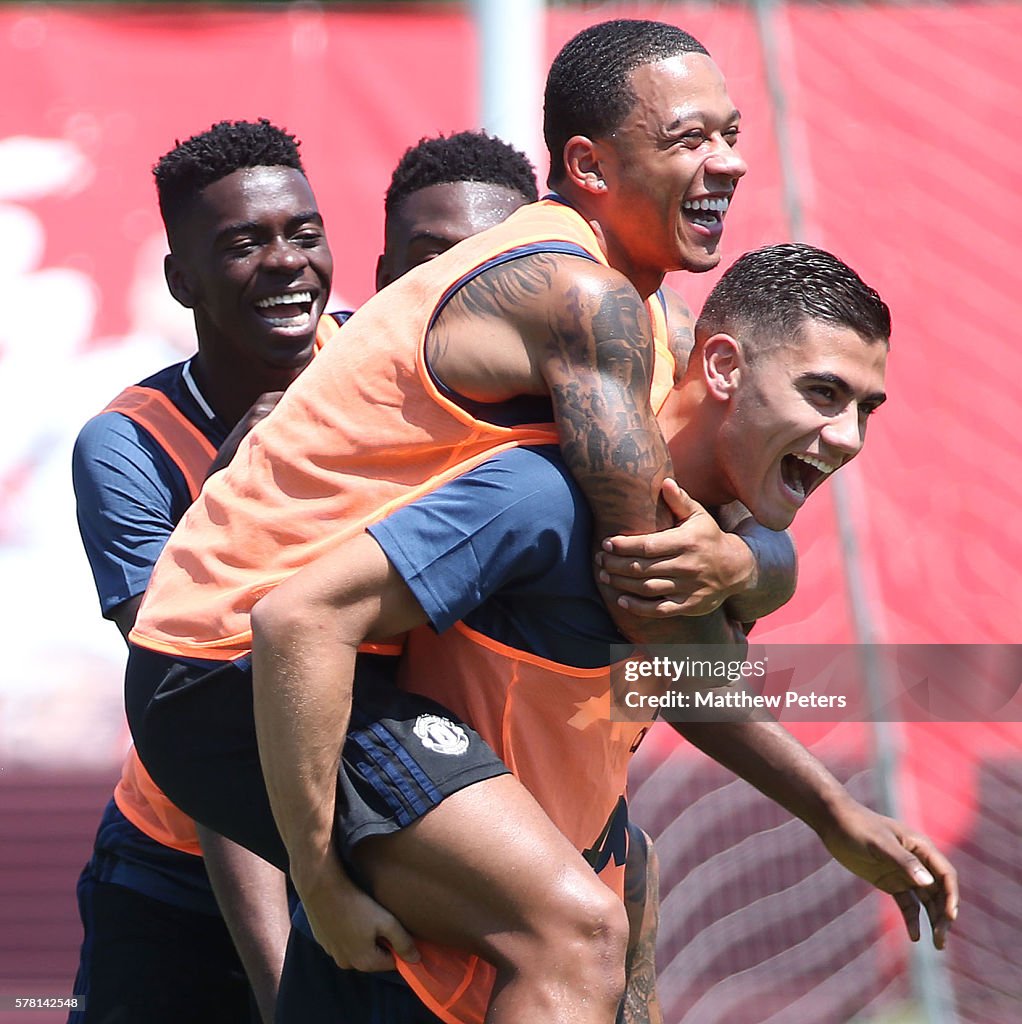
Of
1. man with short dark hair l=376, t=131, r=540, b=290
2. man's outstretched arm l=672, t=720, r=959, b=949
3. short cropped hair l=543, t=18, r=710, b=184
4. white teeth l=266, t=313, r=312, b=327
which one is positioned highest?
short cropped hair l=543, t=18, r=710, b=184

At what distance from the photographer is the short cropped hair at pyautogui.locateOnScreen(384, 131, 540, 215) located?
13.0ft

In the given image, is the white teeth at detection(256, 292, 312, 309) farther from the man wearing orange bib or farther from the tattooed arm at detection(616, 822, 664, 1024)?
the tattooed arm at detection(616, 822, 664, 1024)

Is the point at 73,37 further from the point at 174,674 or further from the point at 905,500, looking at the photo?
the point at 174,674

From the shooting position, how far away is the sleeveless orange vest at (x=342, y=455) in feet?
7.88

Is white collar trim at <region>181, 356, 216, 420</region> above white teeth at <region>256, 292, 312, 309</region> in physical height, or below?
below

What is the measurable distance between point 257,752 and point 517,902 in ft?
1.46

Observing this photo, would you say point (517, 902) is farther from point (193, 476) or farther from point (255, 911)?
point (193, 476)

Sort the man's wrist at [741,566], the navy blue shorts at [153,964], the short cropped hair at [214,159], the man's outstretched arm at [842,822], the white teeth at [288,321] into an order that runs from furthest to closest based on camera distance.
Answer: the short cropped hair at [214,159]
the white teeth at [288,321]
the navy blue shorts at [153,964]
the man's outstretched arm at [842,822]
the man's wrist at [741,566]

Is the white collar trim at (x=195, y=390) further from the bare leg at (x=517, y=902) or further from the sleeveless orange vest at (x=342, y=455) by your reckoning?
the bare leg at (x=517, y=902)

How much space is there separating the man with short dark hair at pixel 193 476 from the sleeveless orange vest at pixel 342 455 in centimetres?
49

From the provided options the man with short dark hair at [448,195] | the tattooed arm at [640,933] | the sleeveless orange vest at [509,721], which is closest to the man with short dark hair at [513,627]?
the sleeveless orange vest at [509,721]

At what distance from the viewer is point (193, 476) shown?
329 centimetres

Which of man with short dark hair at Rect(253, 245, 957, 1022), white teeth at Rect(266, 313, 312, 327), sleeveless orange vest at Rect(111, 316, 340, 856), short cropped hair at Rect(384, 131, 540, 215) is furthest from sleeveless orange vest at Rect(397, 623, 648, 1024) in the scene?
short cropped hair at Rect(384, 131, 540, 215)

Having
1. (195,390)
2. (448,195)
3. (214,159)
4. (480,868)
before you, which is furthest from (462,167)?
(480,868)
